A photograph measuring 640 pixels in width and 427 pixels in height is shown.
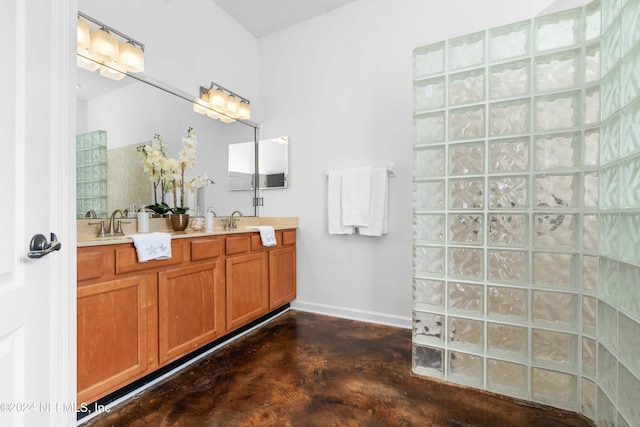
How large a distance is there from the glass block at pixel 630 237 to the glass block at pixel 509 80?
79cm

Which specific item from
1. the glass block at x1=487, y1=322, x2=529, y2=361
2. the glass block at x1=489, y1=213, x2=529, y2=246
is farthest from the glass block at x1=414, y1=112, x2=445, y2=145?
the glass block at x1=487, y1=322, x2=529, y2=361

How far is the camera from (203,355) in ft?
6.80

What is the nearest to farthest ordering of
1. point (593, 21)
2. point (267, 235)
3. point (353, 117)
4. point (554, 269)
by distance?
point (593, 21) → point (554, 269) → point (267, 235) → point (353, 117)

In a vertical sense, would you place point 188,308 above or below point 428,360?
above

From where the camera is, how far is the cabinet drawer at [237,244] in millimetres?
2230

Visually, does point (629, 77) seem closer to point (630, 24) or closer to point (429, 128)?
point (630, 24)

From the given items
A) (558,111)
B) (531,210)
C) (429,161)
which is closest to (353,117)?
(429,161)

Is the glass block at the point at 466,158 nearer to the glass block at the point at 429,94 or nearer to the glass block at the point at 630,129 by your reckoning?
the glass block at the point at 429,94

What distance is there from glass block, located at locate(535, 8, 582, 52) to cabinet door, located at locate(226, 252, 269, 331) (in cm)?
231

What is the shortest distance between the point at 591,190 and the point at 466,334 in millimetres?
1000

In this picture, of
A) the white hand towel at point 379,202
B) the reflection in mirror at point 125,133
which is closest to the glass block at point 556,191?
the white hand towel at point 379,202

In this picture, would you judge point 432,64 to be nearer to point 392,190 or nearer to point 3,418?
point 392,190

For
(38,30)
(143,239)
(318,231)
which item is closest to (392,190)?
(318,231)

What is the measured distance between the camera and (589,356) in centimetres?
148
